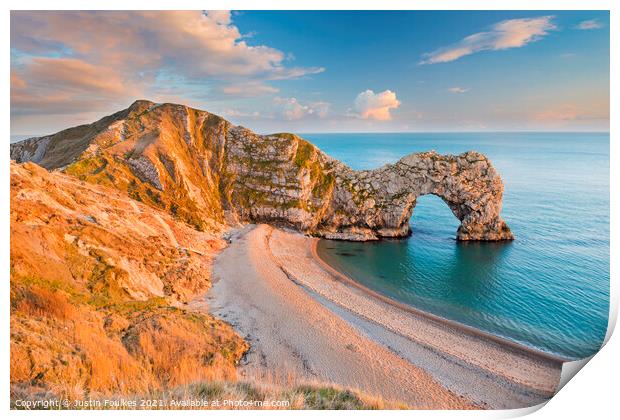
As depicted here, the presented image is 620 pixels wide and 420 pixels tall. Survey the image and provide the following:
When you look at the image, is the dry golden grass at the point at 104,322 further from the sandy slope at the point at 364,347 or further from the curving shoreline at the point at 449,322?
the curving shoreline at the point at 449,322

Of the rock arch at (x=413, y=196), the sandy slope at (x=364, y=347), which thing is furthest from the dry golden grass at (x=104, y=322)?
the rock arch at (x=413, y=196)

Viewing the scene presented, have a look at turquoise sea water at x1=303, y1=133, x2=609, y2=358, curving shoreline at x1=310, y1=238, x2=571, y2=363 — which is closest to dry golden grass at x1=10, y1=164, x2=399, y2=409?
curving shoreline at x1=310, y1=238, x2=571, y2=363

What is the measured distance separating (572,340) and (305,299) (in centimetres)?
1810

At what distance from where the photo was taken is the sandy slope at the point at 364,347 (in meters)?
14.3

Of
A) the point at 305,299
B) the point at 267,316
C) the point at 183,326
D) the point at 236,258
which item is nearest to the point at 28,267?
the point at 183,326

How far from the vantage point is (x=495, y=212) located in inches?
1607

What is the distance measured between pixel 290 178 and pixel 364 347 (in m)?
29.6

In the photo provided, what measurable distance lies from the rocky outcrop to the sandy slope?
1555cm

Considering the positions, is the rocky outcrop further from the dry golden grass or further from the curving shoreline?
the dry golden grass

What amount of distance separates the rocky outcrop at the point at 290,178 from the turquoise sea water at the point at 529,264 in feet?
13.7

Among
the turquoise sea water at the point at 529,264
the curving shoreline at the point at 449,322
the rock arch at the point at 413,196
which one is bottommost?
the curving shoreline at the point at 449,322

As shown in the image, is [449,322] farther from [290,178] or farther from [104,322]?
[290,178]

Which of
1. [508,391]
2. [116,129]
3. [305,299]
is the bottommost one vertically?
[508,391]
